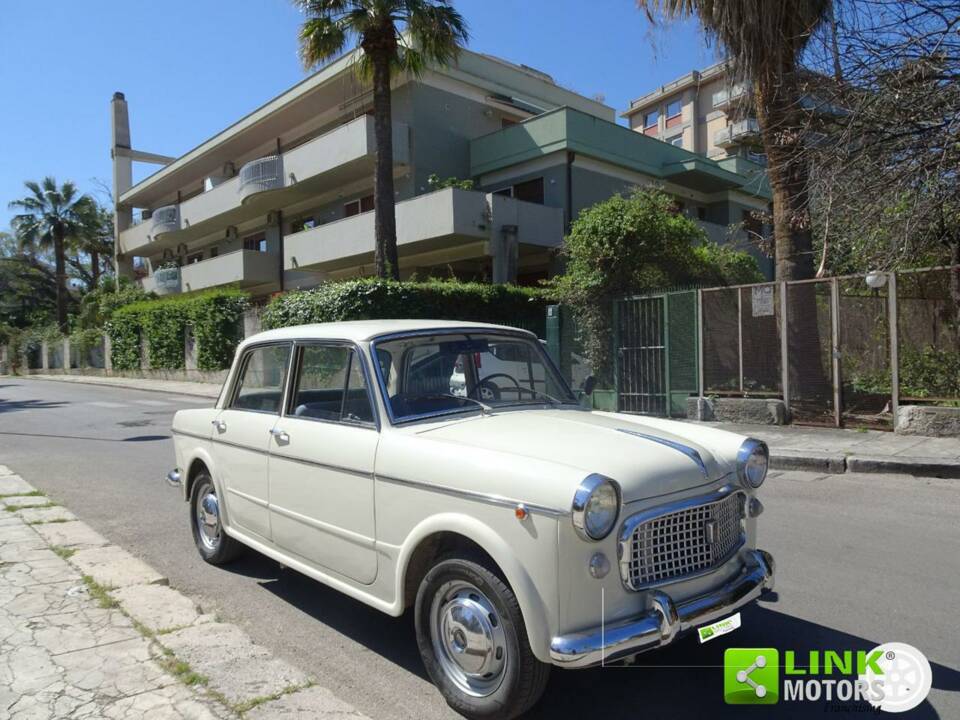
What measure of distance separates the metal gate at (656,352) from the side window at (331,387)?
30.8ft

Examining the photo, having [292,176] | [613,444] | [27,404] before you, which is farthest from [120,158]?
[613,444]

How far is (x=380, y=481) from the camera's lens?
3.31 m

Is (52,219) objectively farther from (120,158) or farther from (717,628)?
(717,628)

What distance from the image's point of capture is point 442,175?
23688 mm

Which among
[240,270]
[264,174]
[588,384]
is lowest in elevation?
[588,384]

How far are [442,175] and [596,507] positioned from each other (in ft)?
72.7

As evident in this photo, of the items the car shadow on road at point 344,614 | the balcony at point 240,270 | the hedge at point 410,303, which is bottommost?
the car shadow on road at point 344,614

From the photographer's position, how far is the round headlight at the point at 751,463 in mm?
3383

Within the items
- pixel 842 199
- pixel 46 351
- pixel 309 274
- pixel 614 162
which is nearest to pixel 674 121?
pixel 614 162

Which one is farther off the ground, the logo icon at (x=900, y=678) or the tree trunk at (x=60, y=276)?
the tree trunk at (x=60, y=276)

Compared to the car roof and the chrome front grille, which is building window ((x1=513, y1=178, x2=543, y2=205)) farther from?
the chrome front grille

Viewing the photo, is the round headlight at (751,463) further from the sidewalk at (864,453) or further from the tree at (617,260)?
the tree at (617,260)

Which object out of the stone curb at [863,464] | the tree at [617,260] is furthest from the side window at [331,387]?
the tree at [617,260]

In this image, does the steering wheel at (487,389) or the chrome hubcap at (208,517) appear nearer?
the steering wheel at (487,389)
